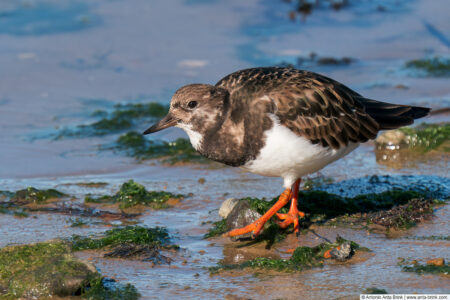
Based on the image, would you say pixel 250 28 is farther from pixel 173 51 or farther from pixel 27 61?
pixel 27 61

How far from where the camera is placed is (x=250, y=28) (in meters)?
10.6

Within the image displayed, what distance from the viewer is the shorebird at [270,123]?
14.1 feet

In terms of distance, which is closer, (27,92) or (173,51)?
(27,92)

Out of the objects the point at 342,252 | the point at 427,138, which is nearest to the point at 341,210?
the point at 342,252

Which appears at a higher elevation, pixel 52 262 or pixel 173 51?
pixel 173 51

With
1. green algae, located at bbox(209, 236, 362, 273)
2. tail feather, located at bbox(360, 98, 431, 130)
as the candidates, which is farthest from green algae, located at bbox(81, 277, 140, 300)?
tail feather, located at bbox(360, 98, 431, 130)

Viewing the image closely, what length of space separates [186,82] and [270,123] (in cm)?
437

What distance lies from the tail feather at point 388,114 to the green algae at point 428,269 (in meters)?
1.49

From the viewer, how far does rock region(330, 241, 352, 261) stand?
3.99 meters

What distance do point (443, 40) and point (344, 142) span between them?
6.37 m

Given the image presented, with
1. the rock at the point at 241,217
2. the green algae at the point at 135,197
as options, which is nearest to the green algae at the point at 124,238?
the rock at the point at 241,217

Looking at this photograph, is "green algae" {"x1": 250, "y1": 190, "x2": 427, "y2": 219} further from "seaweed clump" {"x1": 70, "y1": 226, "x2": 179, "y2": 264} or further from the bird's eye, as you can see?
the bird's eye

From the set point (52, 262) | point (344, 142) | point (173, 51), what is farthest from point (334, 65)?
point (52, 262)

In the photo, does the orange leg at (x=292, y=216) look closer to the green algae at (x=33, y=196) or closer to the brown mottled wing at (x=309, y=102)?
the brown mottled wing at (x=309, y=102)
